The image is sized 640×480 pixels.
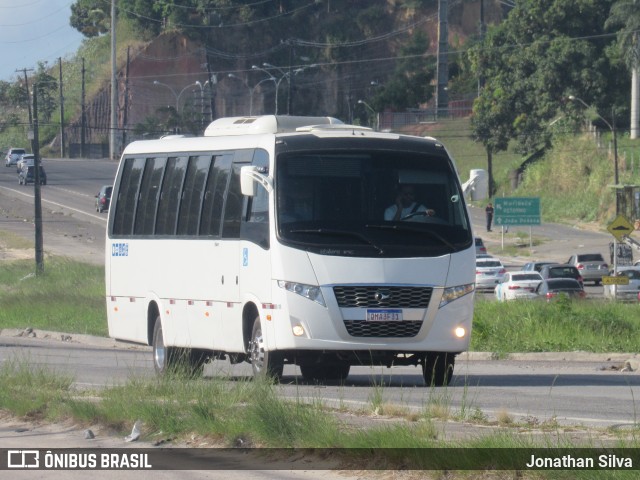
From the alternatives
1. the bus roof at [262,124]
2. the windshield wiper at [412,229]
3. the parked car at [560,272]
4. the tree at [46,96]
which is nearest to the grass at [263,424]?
the windshield wiper at [412,229]

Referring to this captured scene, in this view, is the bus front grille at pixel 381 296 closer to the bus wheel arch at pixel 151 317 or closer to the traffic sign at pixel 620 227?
the bus wheel arch at pixel 151 317

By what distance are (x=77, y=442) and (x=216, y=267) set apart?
5.75 meters

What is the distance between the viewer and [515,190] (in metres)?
87.6

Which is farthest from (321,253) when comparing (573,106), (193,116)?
(193,116)

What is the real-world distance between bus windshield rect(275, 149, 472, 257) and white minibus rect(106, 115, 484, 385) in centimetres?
1

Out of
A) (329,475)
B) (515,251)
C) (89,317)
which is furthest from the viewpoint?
(515,251)

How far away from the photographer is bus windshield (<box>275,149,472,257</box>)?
14320 mm

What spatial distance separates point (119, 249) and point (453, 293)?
20.8ft

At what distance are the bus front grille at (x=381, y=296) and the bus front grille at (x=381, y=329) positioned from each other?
0.20 meters

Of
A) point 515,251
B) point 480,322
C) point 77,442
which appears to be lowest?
point 515,251

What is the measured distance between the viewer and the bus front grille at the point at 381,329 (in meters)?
14.1

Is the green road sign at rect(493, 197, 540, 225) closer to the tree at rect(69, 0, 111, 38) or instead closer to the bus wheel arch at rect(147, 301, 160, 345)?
the bus wheel arch at rect(147, 301, 160, 345)

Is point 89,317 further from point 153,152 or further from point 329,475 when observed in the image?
point 329,475

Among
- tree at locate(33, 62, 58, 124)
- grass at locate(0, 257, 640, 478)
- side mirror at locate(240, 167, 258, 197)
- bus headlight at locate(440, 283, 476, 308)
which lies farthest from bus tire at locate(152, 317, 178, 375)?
tree at locate(33, 62, 58, 124)
